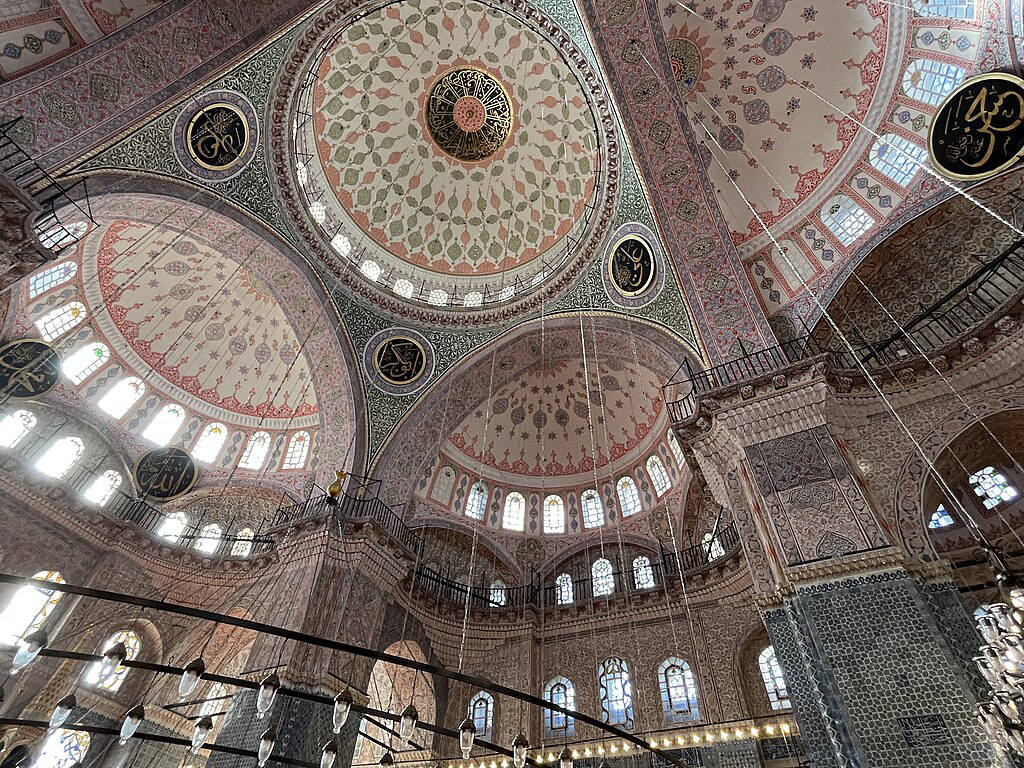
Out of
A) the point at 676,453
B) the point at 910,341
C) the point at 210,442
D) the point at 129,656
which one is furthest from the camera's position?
the point at 210,442

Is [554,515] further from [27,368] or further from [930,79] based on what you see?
[27,368]

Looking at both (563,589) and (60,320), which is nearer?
(60,320)

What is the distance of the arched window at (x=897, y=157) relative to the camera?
9039mm

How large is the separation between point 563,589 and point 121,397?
11981mm

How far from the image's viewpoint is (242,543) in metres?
13.4

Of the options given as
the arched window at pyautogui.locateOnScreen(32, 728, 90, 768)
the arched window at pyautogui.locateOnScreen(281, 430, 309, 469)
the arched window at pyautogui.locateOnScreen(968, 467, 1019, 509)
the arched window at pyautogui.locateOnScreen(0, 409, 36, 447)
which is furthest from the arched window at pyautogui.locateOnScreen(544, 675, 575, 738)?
the arched window at pyautogui.locateOnScreen(0, 409, 36, 447)

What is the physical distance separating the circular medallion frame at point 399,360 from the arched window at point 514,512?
4326 mm

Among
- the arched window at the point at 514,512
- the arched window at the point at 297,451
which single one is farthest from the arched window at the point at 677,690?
the arched window at the point at 297,451

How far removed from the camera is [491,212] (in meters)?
13.9

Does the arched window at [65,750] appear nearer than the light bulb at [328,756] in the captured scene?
No

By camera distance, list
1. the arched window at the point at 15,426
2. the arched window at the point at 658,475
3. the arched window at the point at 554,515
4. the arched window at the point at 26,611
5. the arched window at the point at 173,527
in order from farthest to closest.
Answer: the arched window at the point at 554,515, the arched window at the point at 658,475, the arched window at the point at 173,527, the arched window at the point at 15,426, the arched window at the point at 26,611

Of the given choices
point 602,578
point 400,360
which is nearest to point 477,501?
point 602,578

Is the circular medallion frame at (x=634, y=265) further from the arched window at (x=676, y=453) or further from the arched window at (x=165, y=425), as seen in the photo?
the arched window at (x=165, y=425)

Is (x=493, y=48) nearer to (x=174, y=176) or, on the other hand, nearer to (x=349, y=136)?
(x=349, y=136)
